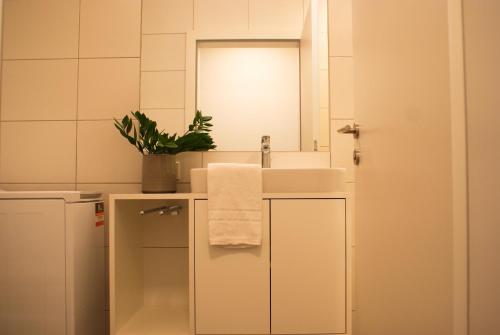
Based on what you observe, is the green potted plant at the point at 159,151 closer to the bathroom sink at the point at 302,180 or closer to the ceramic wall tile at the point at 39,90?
the bathroom sink at the point at 302,180

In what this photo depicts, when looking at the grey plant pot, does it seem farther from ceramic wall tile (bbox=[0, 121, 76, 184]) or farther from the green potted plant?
ceramic wall tile (bbox=[0, 121, 76, 184])

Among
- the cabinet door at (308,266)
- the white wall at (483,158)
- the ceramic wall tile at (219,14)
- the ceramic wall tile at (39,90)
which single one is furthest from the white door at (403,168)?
the ceramic wall tile at (39,90)

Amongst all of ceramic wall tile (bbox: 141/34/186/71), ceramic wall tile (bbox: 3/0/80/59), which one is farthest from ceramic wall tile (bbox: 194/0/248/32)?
ceramic wall tile (bbox: 3/0/80/59)

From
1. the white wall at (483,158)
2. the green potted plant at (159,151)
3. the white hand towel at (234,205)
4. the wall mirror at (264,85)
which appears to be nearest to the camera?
the white wall at (483,158)

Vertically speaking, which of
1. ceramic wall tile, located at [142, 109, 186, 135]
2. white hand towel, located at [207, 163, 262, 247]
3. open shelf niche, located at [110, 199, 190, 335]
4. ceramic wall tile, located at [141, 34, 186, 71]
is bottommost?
open shelf niche, located at [110, 199, 190, 335]

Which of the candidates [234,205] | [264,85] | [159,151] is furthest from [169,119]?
[234,205]

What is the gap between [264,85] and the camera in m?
1.46

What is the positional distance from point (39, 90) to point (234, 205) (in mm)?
1207

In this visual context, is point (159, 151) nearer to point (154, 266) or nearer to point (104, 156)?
point (104, 156)

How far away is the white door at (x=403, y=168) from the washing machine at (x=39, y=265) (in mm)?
1057

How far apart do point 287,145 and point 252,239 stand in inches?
22.3

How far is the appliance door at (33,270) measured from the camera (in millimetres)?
1106

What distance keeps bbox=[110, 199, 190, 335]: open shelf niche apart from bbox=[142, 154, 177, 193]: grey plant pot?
13 cm

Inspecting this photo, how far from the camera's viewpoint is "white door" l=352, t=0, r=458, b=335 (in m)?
0.55
